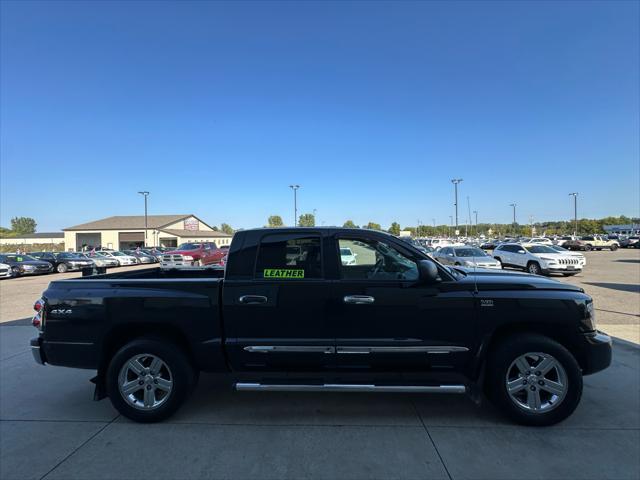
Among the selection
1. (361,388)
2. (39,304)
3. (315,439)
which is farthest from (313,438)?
(39,304)

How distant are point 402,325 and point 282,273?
1.28 metres

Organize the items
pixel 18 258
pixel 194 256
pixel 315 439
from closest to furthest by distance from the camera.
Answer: pixel 315 439 → pixel 18 258 → pixel 194 256

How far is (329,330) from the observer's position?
3.70m

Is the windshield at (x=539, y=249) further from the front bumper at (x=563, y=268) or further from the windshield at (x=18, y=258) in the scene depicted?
the windshield at (x=18, y=258)

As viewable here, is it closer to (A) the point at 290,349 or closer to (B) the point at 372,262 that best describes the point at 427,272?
(B) the point at 372,262

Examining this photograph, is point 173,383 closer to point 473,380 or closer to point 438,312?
point 438,312

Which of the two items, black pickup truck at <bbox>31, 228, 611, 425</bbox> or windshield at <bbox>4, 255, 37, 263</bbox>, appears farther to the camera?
windshield at <bbox>4, 255, 37, 263</bbox>

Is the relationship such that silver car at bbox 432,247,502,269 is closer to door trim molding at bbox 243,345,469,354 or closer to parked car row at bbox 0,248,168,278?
door trim molding at bbox 243,345,469,354

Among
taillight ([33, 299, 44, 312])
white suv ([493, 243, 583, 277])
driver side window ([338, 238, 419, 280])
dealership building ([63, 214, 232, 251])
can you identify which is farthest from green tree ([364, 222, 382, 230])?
dealership building ([63, 214, 232, 251])

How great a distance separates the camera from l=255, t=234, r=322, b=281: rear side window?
384cm

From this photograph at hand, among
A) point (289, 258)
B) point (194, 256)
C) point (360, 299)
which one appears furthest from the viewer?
point (194, 256)

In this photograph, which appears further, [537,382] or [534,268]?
[534,268]

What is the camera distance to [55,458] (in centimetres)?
318

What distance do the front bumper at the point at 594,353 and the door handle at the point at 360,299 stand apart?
6.97 ft
